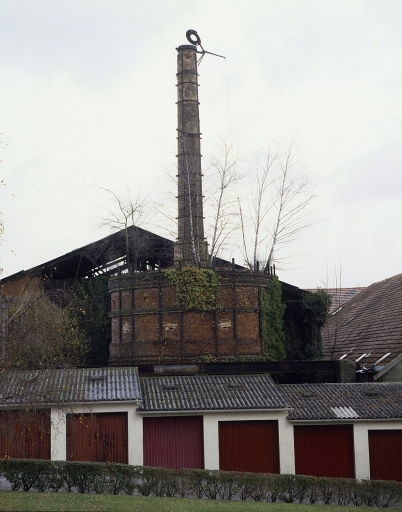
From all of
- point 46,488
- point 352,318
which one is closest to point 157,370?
point 46,488

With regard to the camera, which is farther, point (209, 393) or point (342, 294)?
point (342, 294)

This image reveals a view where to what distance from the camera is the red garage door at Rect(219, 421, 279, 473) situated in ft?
75.2

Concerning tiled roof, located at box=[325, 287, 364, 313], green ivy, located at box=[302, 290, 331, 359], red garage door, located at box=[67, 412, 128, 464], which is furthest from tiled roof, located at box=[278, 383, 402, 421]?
tiled roof, located at box=[325, 287, 364, 313]

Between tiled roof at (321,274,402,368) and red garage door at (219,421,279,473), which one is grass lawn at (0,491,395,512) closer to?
red garage door at (219,421,279,473)

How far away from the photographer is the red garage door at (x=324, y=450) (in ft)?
75.2

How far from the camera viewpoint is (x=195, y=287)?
2994 cm

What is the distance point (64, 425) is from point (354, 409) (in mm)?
8760

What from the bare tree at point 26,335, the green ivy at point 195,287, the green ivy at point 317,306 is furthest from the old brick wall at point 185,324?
the green ivy at point 317,306

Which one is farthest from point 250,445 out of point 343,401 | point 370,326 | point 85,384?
point 370,326

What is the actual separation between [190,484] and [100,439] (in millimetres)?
5265

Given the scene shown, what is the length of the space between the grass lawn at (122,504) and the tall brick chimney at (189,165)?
15.6 m

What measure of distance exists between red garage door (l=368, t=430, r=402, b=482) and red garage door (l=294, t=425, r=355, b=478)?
24.6 inches

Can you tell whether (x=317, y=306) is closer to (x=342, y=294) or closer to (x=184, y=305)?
(x=184, y=305)

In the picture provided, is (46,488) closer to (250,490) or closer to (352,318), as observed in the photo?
(250,490)
